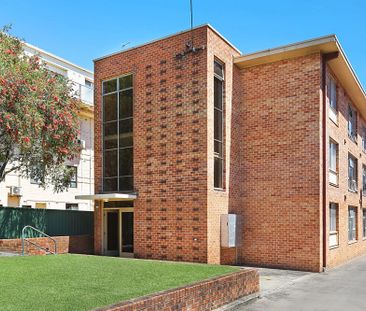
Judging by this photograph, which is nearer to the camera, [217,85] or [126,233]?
[217,85]

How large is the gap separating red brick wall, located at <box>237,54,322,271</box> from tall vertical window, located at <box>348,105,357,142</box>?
6671 millimetres

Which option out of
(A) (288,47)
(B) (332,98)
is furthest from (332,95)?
(A) (288,47)

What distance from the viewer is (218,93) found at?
1664cm

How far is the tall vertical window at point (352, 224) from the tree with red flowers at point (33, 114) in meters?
13.3

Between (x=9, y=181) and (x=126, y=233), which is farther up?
(x=9, y=181)

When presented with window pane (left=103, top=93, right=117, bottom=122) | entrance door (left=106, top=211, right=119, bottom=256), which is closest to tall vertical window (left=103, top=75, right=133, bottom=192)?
window pane (left=103, top=93, right=117, bottom=122)

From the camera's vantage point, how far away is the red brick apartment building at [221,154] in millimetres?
15586

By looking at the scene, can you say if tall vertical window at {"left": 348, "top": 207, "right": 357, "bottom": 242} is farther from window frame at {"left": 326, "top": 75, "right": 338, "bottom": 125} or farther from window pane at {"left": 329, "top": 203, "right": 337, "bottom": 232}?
window frame at {"left": 326, "top": 75, "right": 338, "bottom": 125}

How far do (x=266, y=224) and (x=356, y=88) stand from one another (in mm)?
8324

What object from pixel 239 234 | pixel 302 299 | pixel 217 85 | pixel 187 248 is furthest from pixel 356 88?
pixel 302 299

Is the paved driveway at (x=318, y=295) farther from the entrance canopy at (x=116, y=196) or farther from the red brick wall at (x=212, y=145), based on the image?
the entrance canopy at (x=116, y=196)

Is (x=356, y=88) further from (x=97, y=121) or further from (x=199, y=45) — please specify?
(x=97, y=121)

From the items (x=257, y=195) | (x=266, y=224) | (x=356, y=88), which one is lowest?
(x=266, y=224)

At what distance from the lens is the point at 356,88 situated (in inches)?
789
